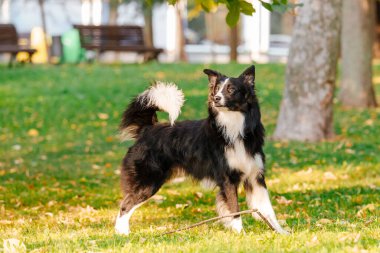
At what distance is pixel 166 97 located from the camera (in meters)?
7.39

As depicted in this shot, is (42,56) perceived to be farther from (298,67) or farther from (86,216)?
(86,216)

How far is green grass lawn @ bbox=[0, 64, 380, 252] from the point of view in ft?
20.1

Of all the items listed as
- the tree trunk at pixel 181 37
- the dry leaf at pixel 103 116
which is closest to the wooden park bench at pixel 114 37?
the tree trunk at pixel 181 37

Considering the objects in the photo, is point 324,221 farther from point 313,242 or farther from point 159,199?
point 159,199

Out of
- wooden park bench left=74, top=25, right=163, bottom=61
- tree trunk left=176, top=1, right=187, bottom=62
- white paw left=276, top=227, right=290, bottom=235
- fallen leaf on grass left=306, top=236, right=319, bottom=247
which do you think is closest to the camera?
fallen leaf on grass left=306, top=236, right=319, bottom=247

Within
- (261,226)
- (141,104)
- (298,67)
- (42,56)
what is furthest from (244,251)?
(42,56)

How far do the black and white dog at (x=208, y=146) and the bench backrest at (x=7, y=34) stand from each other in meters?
21.7

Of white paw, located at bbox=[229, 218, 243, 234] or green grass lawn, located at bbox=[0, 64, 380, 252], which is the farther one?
white paw, located at bbox=[229, 218, 243, 234]

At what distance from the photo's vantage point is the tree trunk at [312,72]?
1373cm

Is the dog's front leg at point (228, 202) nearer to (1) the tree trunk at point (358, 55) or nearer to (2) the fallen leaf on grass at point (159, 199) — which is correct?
(2) the fallen leaf on grass at point (159, 199)

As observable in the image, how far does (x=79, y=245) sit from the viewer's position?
19.5ft

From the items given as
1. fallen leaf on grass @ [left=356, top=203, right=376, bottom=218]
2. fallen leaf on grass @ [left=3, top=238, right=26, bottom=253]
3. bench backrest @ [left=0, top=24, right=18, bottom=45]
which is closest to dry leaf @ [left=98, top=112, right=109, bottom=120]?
fallen leaf on grass @ [left=356, top=203, right=376, bottom=218]

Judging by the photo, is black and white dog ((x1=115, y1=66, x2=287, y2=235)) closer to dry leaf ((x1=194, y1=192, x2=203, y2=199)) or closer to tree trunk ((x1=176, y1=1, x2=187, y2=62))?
dry leaf ((x1=194, y1=192, x2=203, y2=199))

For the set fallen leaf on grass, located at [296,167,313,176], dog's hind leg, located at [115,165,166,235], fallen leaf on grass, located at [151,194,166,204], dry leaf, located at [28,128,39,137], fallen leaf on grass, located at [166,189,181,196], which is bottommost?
dry leaf, located at [28,128,39,137]
